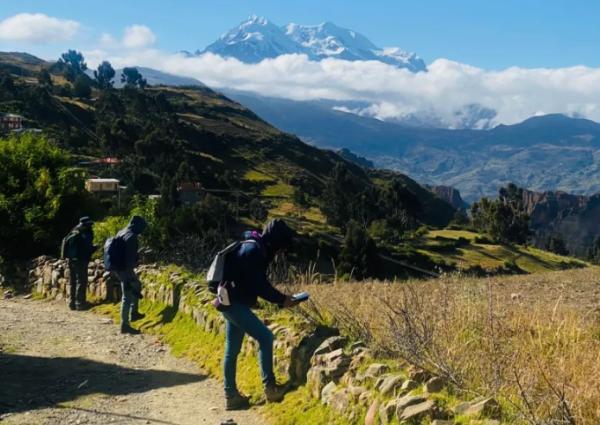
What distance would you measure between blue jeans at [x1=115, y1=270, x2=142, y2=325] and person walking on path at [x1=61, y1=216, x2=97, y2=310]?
9.03 feet

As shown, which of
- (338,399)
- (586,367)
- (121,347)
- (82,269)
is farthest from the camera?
(82,269)

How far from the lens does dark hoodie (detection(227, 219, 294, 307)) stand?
7207 millimetres

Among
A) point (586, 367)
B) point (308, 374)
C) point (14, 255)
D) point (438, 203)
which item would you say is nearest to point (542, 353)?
point (586, 367)

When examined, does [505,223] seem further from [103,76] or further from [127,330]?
[103,76]

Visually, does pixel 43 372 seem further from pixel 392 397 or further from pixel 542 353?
pixel 542 353

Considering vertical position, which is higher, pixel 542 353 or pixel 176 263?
pixel 542 353

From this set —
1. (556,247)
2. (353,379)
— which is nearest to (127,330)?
(353,379)

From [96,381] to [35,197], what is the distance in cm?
1231

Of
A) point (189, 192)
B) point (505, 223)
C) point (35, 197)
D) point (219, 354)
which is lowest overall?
point (505, 223)

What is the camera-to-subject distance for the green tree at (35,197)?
1930 cm

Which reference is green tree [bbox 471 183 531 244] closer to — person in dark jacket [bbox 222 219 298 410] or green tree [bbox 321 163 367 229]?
green tree [bbox 321 163 367 229]

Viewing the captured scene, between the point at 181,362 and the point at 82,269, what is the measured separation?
19.8 ft

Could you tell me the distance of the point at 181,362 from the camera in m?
10.3

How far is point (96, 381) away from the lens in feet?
30.2
